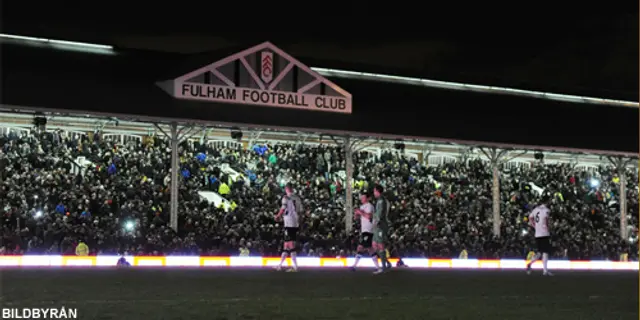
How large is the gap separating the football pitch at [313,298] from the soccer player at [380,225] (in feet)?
12.2

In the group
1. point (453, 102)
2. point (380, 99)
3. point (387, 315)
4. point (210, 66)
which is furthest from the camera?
point (453, 102)

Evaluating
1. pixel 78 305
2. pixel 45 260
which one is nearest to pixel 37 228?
pixel 45 260

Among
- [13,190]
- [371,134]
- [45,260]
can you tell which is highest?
[371,134]

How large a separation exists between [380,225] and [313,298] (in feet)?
27.4

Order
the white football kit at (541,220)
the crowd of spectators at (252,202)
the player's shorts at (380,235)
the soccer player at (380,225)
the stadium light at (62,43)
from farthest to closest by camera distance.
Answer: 1. the stadium light at (62,43)
2. the crowd of spectators at (252,202)
3. the white football kit at (541,220)
4. the player's shorts at (380,235)
5. the soccer player at (380,225)

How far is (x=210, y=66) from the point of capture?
2888 cm

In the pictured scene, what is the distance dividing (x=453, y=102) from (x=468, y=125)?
1760mm

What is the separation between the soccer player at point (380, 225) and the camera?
749 inches

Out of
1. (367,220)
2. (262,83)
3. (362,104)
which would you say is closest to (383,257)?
(367,220)

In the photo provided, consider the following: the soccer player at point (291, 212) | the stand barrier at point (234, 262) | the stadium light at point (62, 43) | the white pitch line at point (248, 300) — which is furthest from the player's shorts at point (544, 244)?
the stadium light at point (62, 43)

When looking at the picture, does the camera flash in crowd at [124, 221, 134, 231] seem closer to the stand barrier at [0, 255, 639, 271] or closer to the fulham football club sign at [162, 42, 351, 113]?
the stand barrier at [0, 255, 639, 271]

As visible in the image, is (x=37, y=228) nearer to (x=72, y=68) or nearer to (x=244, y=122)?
(x=72, y=68)

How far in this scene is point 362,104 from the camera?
3234cm

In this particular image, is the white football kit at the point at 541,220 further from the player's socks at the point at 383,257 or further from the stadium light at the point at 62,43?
the stadium light at the point at 62,43
